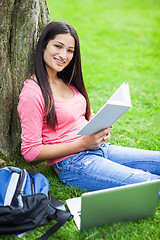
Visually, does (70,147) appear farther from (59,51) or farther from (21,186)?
(59,51)

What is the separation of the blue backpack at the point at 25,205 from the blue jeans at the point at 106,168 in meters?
0.23

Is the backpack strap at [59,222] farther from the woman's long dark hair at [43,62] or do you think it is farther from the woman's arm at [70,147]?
the woman's long dark hair at [43,62]

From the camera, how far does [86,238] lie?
2166 mm

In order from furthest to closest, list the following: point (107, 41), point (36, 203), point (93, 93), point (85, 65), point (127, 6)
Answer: point (127, 6) < point (107, 41) < point (85, 65) < point (93, 93) < point (36, 203)

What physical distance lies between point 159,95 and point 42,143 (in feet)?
9.12

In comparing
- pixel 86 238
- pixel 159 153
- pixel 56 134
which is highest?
pixel 56 134

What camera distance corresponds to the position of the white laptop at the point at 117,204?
208cm

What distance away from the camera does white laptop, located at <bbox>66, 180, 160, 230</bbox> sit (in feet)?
6.82

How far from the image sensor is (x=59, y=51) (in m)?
2.57

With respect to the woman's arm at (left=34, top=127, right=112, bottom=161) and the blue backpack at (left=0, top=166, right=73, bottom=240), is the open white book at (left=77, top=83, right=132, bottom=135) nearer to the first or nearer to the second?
the woman's arm at (left=34, top=127, right=112, bottom=161)

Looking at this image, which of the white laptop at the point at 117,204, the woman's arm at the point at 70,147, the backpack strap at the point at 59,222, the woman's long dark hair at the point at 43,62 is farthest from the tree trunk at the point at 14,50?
the white laptop at the point at 117,204

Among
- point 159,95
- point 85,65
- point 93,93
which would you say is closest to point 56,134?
point 93,93

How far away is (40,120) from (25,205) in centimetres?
65

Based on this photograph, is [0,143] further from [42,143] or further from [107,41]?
[107,41]
